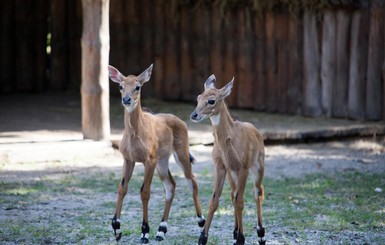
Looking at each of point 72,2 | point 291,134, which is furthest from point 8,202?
point 72,2

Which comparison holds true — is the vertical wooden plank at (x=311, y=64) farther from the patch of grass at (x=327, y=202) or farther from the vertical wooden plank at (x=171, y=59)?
the patch of grass at (x=327, y=202)

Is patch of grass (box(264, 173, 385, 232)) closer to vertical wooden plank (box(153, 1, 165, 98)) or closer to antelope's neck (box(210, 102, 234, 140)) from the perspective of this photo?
antelope's neck (box(210, 102, 234, 140))

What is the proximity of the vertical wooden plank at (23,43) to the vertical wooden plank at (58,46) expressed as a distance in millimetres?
492

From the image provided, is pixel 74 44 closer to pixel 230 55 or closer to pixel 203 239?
pixel 230 55

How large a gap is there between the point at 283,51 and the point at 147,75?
7.02 meters

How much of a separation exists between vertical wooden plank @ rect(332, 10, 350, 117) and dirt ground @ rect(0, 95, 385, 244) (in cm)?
103

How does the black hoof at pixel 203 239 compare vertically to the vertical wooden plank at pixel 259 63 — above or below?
below

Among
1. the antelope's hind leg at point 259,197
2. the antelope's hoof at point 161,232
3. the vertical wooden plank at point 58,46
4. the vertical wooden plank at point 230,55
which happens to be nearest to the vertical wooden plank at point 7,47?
the vertical wooden plank at point 58,46

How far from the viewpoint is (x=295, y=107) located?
15453mm

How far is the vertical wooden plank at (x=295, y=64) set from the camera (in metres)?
15.2

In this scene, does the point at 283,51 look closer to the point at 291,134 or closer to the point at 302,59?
the point at 302,59

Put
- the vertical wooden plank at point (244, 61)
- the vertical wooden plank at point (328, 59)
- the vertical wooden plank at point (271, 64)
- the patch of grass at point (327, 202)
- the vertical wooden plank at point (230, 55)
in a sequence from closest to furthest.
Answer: the patch of grass at point (327, 202) → the vertical wooden plank at point (328, 59) → the vertical wooden plank at point (271, 64) → the vertical wooden plank at point (244, 61) → the vertical wooden plank at point (230, 55)

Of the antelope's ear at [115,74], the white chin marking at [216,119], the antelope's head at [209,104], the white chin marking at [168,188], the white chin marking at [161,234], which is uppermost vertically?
the antelope's ear at [115,74]

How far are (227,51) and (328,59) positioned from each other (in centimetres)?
204
